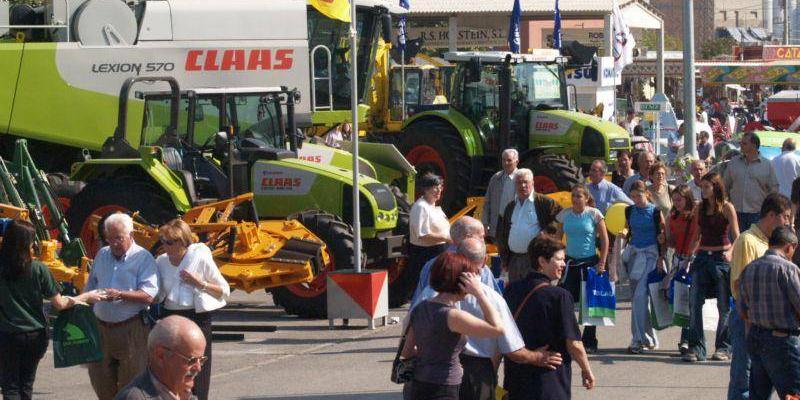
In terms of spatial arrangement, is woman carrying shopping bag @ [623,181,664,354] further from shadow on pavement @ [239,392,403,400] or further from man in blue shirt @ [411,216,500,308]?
man in blue shirt @ [411,216,500,308]

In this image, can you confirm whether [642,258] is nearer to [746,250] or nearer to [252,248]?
[746,250]

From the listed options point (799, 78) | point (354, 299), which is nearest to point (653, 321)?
point (354, 299)

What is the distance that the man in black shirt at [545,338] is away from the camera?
23.7 ft

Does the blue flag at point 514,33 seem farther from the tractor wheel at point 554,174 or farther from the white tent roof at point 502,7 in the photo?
the white tent roof at point 502,7

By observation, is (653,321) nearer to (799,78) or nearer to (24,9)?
(24,9)

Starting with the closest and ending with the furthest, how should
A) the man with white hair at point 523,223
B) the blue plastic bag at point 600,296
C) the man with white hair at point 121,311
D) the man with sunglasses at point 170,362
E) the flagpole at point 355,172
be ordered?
1. the man with sunglasses at point 170,362
2. the man with white hair at point 121,311
3. the man with white hair at point 523,223
4. the blue plastic bag at point 600,296
5. the flagpole at point 355,172

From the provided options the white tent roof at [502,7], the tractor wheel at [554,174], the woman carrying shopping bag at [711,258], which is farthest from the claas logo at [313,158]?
the white tent roof at [502,7]

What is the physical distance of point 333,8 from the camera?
15.7 metres

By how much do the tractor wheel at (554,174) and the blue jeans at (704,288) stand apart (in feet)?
23.1

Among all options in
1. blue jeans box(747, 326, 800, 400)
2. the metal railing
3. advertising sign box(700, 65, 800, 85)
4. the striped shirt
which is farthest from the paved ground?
advertising sign box(700, 65, 800, 85)

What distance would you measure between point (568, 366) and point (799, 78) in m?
46.5

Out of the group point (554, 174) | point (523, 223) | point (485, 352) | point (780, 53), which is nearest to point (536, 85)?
point (554, 174)

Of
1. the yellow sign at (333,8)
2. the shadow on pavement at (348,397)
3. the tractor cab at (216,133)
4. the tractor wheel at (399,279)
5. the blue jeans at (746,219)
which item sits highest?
the yellow sign at (333,8)

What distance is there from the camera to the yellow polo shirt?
921cm
